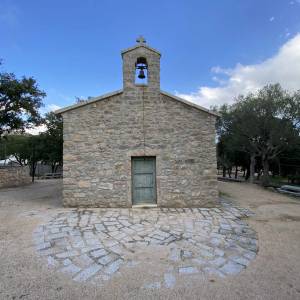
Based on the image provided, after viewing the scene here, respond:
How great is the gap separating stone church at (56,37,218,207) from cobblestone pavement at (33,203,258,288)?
34.3 inches

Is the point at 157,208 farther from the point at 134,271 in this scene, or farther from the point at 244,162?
the point at 244,162

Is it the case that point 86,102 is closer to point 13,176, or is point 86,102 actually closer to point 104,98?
point 104,98

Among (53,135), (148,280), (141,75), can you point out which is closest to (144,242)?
(148,280)

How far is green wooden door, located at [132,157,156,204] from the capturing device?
345 inches

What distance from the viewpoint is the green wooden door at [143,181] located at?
8.77 m

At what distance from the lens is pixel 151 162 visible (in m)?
8.84

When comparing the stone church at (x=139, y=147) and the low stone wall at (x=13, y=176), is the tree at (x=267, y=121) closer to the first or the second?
the stone church at (x=139, y=147)

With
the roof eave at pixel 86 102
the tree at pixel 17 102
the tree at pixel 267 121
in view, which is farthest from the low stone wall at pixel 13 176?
the tree at pixel 267 121

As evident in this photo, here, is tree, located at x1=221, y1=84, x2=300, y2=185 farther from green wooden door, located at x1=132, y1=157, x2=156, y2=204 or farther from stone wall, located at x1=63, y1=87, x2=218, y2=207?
green wooden door, located at x1=132, y1=157, x2=156, y2=204

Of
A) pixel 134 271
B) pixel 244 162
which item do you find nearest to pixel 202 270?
pixel 134 271

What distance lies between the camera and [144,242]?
5352 millimetres

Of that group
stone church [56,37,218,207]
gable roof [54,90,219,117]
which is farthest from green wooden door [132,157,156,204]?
gable roof [54,90,219,117]

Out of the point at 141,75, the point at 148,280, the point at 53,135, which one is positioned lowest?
the point at 148,280

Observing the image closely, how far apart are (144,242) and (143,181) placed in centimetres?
357
